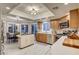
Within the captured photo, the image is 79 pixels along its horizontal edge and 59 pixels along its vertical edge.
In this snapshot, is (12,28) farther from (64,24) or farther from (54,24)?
(64,24)

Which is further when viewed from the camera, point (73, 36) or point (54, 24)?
point (54, 24)

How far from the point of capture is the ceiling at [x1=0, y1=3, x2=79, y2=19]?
1.73 metres

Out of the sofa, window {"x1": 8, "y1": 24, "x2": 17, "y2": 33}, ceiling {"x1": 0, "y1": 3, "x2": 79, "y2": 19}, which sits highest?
ceiling {"x1": 0, "y1": 3, "x2": 79, "y2": 19}

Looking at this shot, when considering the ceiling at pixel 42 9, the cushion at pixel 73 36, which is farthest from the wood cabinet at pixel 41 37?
the cushion at pixel 73 36

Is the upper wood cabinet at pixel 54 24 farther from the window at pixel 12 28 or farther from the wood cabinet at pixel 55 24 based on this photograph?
the window at pixel 12 28

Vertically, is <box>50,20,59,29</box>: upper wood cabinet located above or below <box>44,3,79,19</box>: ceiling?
below

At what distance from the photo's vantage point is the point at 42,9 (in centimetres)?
179

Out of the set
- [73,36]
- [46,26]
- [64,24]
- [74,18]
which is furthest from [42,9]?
[73,36]

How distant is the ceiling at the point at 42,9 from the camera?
1.73m

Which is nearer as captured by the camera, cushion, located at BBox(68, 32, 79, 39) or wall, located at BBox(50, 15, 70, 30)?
cushion, located at BBox(68, 32, 79, 39)

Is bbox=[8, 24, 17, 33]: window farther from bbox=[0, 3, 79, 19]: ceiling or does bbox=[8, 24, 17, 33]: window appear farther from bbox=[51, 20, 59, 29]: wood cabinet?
bbox=[51, 20, 59, 29]: wood cabinet

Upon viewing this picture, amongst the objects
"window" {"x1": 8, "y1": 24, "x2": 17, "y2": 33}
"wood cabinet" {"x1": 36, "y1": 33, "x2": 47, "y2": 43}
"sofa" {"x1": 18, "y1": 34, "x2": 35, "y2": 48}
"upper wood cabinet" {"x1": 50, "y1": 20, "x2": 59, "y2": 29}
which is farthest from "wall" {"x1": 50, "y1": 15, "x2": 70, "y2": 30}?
"window" {"x1": 8, "y1": 24, "x2": 17, "y2": 33}

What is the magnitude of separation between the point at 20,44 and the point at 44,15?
2.37ft
